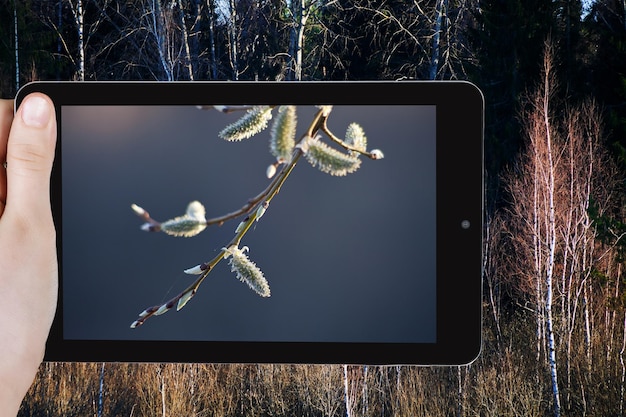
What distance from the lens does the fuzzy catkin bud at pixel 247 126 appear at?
1.06 metres

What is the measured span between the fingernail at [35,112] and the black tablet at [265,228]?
0.11 feet

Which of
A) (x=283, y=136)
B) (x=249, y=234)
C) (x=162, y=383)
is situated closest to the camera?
(x=283, y=136)

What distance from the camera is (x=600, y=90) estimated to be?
624cm

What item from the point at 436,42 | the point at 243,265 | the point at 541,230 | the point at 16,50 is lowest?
the point at 541,230

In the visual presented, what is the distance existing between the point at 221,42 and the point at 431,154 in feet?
24.5

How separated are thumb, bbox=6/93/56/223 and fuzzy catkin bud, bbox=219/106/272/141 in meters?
0.33

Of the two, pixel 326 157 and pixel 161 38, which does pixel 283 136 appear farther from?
pixel 161 38

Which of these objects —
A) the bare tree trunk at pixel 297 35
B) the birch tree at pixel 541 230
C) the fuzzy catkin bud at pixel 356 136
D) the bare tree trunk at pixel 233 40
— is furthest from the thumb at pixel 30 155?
the bare tree trunk at pixel 233 40

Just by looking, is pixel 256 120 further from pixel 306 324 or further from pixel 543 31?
pixel 543 31

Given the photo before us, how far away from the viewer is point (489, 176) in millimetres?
6402

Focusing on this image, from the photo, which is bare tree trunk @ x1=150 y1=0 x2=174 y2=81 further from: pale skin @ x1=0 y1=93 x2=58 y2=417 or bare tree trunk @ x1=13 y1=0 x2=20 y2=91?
pale skin @ x1=0 y1=93 x2=58 y2=417

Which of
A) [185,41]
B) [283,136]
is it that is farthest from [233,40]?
[283,136]

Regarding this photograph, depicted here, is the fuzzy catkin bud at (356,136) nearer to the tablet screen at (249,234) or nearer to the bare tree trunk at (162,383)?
the tablet screen at (249,234)

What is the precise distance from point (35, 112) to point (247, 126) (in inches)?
14.9
